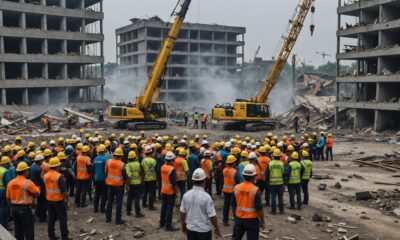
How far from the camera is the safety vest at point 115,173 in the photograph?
416 inches

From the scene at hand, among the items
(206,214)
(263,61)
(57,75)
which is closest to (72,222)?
(206,214)

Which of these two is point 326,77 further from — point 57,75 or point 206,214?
point 206,214

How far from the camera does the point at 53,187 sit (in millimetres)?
9219

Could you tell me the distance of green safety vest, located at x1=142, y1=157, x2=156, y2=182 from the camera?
11406 millimetres

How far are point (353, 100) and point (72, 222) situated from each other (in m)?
34.2

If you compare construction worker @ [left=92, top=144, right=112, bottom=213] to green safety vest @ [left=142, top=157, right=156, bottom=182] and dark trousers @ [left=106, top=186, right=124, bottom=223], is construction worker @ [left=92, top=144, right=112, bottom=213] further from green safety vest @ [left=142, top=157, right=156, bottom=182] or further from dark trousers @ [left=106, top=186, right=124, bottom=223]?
green safety vest @ [left=142, top=157, right=156, bottom=182]

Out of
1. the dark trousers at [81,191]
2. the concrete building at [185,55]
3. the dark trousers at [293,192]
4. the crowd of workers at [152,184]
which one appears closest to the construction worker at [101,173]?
the crowd of workers at [152,184]

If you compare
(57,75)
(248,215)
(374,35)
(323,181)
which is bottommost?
(323,181)

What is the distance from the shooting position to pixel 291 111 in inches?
1839

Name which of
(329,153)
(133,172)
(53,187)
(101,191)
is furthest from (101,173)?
(329,153)

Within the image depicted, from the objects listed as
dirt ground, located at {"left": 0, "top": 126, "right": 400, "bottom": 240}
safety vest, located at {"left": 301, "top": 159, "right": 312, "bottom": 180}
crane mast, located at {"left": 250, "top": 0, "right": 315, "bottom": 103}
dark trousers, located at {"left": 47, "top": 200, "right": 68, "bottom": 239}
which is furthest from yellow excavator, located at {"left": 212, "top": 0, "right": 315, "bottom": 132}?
dark trousers, located at {"left": 47, "top": 200, "right": 68, "bottom": 239}

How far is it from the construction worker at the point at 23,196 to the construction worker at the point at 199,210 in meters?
3.75

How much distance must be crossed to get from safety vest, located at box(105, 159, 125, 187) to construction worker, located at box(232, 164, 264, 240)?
13.5 feet

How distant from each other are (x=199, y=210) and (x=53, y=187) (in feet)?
13.6
